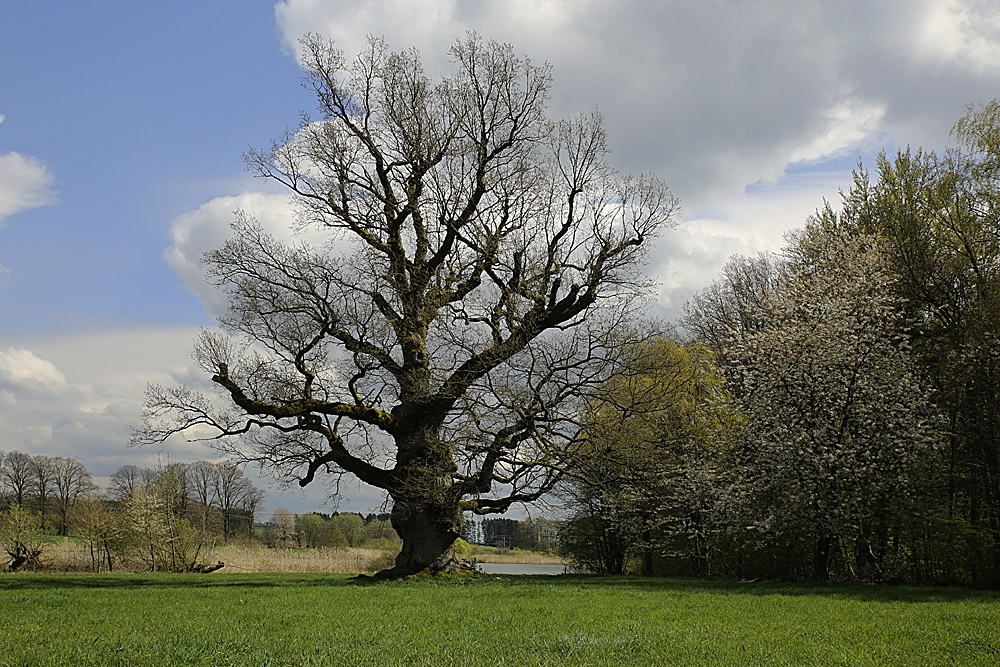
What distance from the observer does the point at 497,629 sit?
7.40 m

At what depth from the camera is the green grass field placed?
18.9 feet

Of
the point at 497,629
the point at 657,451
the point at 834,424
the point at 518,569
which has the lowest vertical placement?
the point at 518,569

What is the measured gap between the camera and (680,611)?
9.42 metres

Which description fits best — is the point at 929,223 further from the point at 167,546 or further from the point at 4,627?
the point at 167,546

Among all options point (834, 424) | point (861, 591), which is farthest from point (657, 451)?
point (861, 591)

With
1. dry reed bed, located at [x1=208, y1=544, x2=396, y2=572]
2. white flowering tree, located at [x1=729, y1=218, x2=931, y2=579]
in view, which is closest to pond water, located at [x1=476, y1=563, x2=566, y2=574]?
dry reed bed, located at [x1=208, y1=544, x2=396, y2=572]

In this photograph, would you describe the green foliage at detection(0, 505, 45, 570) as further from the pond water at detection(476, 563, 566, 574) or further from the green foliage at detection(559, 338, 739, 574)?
the green foliage at detection(559, 338, 739, 574)

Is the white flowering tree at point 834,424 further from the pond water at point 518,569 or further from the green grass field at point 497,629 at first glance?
the pond water at point 518,569

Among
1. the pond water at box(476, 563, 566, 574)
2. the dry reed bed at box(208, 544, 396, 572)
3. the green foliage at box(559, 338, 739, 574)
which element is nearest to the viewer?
the green foliage at box(559, 338, 739, 574)

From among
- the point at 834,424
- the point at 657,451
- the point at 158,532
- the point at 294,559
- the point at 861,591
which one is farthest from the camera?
the point at 294,559

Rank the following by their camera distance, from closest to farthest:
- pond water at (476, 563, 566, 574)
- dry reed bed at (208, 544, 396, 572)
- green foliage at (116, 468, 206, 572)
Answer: green foliage at (116, 468, 206, 572), dry reed bed at (208, 544, 396, 572), pond water at (476, 563, 566, 574)

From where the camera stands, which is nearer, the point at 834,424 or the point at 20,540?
the point at 834,424

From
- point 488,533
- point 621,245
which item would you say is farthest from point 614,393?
point 488,533

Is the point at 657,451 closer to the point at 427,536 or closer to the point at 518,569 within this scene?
the point at 427,536
